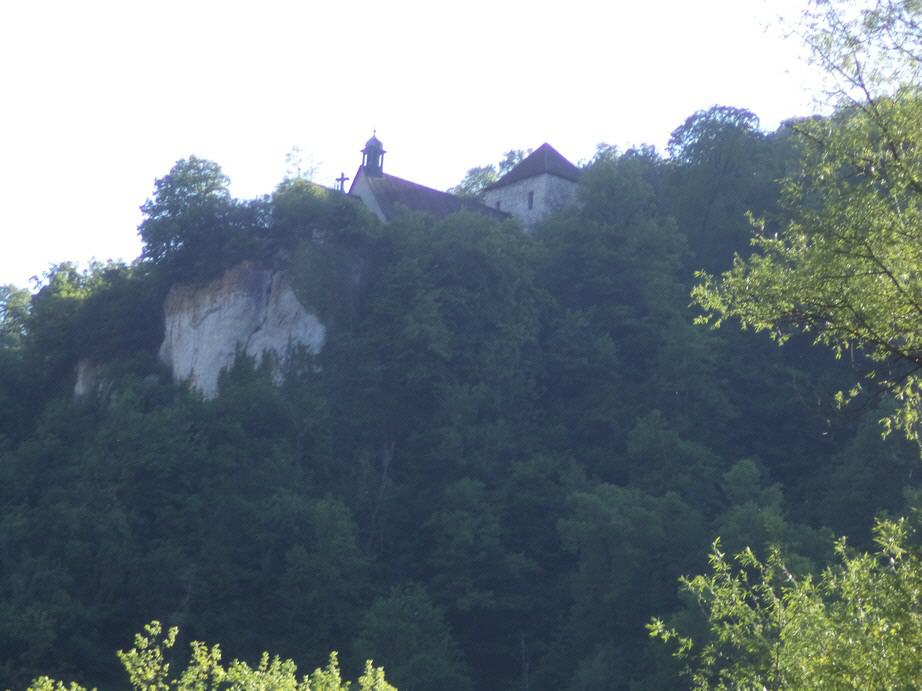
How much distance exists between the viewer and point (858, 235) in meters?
9.23

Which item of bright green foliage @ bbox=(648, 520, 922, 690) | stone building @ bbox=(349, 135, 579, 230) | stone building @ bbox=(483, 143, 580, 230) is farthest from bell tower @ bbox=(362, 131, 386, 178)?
bright green foliage @ bbox=(648, 520, 922, 690)

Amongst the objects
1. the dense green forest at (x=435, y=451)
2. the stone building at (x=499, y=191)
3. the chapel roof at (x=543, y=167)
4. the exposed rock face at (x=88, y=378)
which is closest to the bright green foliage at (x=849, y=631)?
the dense green forest at (x=435, y=451)

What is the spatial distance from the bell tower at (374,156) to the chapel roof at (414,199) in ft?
2.26

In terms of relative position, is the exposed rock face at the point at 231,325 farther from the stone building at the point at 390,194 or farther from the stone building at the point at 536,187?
the stone building at the point at 536,187

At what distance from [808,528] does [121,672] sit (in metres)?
18.0

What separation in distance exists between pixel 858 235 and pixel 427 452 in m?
34.0

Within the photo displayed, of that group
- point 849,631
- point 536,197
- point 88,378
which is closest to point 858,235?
point 849,631

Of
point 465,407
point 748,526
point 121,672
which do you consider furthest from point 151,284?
point 748,526

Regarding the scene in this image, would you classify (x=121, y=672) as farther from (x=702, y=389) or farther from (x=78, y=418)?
(x=702, y=389)

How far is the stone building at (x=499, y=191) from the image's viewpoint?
→ 186ft

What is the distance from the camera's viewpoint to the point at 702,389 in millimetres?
44656

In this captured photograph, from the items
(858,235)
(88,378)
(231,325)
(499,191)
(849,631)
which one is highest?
(499,191)

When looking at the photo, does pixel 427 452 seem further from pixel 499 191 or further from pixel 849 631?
pixel 849 631

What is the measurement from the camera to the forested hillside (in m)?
35.5
